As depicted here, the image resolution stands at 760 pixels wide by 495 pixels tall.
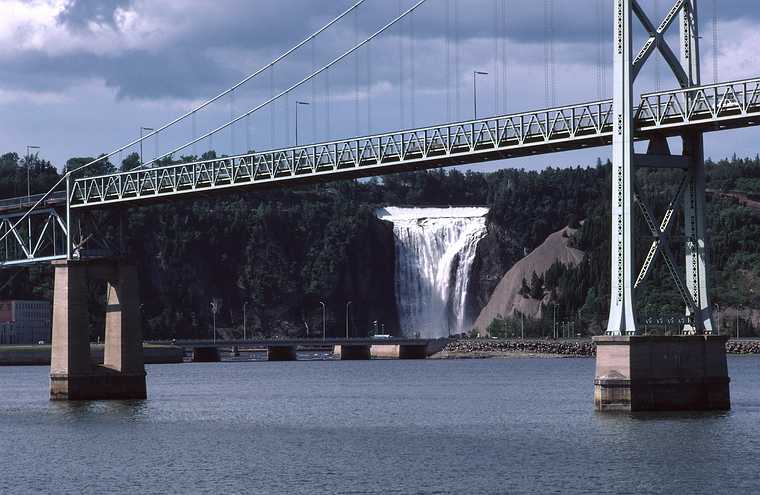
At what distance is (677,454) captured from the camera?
59.8 meters

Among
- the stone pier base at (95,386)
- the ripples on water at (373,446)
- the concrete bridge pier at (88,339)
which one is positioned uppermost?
the concrete bridge pier at (88,339)

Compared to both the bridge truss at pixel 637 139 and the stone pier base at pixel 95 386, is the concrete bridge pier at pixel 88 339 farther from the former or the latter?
the bridge truss at pixel 637 139

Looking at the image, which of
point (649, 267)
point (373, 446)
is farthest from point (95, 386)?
point (649, 267)

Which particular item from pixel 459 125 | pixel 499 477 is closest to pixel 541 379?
pixel 459 125

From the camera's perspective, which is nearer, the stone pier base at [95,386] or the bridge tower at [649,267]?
the bridge tower at [649,267]

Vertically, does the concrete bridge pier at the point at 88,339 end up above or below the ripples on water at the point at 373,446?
above

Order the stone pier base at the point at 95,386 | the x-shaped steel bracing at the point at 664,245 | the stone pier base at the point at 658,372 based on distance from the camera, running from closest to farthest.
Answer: the stone pier base at the point at 658,372 → the x-shaped steel bracing at the point at 664,245 → the stone pier base at the point at 95,386

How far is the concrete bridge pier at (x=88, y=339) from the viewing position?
91.4 meters

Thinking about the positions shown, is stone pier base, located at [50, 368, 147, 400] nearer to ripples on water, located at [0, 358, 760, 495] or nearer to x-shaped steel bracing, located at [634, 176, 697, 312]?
ripples on water, located at [0, 358, 760, 495]

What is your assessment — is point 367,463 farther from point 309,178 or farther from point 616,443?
point 309,178

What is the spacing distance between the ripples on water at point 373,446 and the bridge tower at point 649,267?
1.20 meters

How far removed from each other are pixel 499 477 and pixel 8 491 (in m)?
15.9

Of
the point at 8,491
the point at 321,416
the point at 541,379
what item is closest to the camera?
the point at 8,491

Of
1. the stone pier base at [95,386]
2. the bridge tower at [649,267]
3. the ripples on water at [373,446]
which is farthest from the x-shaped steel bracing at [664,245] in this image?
the stone pier base at [95,386]
